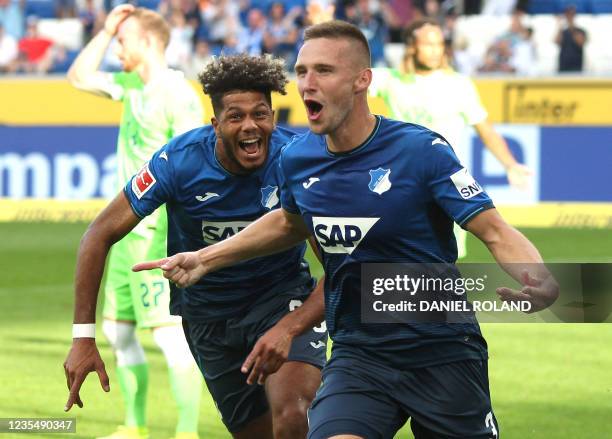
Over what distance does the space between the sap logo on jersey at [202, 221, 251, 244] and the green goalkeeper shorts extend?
6.20ft

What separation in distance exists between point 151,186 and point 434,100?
5842 millimetres

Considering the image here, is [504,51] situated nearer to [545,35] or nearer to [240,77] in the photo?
[545,35]

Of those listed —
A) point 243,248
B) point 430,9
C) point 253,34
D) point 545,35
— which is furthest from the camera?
point 253,34

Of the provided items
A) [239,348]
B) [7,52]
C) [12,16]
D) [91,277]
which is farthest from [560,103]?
[91,277]

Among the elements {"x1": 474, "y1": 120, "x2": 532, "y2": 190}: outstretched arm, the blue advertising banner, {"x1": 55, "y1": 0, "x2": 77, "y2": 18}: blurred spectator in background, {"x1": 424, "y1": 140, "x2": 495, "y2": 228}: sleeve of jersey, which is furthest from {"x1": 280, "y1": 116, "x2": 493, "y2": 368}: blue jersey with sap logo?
{"x1": 55, "y1": 0, "x2": 77, "y2": 18}: blurred spectator in background

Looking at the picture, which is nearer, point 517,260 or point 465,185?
point 517,260

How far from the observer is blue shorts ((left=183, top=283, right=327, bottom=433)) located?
20.9 ft

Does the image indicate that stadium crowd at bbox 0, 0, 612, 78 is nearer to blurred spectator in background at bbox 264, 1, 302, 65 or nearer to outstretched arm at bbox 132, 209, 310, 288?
blurred spectator in background at bbox 264, 1, 302, 65

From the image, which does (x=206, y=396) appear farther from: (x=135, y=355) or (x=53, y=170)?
(x=53, y=170)

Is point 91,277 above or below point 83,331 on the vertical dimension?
above

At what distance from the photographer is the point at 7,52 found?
25.0m

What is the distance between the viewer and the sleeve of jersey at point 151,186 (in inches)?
244

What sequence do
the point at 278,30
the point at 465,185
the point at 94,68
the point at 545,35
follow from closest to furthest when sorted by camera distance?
the point at 465,185 → the point at 94,68 → the point at 545,35 → the point at 278,30

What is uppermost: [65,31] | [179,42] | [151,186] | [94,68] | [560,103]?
[151,186]
